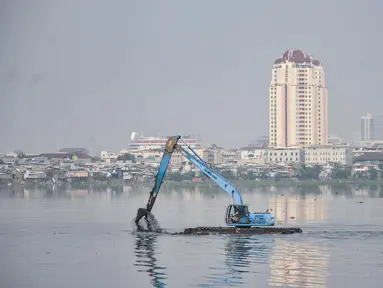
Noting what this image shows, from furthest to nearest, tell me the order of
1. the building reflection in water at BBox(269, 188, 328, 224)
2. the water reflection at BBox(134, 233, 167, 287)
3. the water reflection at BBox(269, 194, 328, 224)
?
1. the water reflection at BBox(269, 194, 328, 224)
2. the building reflection in water at BBox(269, 188, 328, 224)
3. the water reflection at BBox(134, 233, 167, 287)

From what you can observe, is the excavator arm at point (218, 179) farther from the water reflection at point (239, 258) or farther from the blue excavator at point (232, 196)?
the water reflection at point (239, 258)

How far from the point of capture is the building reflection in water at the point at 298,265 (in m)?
49.1

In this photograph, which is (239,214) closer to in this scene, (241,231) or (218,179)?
(241,231)

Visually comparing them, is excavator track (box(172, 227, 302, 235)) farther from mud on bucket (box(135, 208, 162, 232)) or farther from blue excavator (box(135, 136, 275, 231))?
mud on bucket (box(135, 208, 162, 232))

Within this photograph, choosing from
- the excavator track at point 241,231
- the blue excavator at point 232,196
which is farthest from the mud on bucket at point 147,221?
the excavator track at point 241,231

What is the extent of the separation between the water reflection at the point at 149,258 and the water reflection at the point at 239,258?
7.08 ft

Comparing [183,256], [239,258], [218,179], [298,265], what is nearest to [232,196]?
[218,179]

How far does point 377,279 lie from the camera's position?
1969 inches

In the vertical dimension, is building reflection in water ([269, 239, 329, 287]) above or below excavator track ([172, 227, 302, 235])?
below

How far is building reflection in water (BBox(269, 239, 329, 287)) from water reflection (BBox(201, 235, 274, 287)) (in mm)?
638

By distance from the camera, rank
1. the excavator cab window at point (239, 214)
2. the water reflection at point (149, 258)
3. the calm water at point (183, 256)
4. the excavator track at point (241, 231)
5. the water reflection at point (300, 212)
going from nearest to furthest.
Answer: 1. the calm water at point (183, 256)
2. the water reflection at point (149, 258)
3. the excavator track at point (241, 231)
4. the excavator cab window at point (239, 214)
5. the water reflection at point (300, 212)

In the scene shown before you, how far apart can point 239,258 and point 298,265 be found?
159 inches

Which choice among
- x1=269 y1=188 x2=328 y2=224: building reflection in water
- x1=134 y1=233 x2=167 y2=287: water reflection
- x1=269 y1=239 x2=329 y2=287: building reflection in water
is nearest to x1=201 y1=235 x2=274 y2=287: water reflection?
x1=269 y1=239 x2=329 y2=287: building reflection in water

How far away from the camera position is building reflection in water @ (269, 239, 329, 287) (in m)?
49.1
